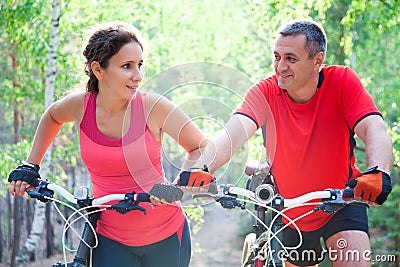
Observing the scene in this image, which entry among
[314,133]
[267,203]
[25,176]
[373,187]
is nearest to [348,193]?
[373,187]

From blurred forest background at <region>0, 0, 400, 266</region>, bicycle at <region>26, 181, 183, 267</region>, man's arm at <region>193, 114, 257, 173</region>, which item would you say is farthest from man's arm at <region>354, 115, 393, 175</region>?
blurred forest background at <region>0, 0, 400, 266</region>

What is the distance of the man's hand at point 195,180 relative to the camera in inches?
94.7

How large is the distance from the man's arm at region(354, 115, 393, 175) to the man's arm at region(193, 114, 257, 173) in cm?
51

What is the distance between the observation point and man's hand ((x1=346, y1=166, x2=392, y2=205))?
2348 millimetres

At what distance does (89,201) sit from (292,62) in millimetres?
1171

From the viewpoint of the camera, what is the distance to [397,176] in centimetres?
1030

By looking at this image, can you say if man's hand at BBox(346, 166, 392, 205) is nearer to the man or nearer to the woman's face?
the man

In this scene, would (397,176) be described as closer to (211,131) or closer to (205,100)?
(211,131)

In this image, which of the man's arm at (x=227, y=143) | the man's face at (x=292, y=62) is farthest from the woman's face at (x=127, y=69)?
the man's face at (x=292, y=62)

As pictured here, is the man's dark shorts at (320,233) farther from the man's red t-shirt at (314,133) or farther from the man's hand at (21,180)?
the man's hand at (21,180)

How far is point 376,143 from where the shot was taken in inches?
109

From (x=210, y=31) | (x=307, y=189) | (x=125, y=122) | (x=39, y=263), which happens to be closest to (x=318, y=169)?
(x=307, y=189)

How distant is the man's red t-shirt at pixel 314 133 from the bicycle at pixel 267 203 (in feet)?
0.96

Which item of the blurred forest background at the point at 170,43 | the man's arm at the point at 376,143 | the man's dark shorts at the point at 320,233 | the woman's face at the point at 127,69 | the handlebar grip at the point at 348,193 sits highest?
the blurred forest background at the point at 170,43
